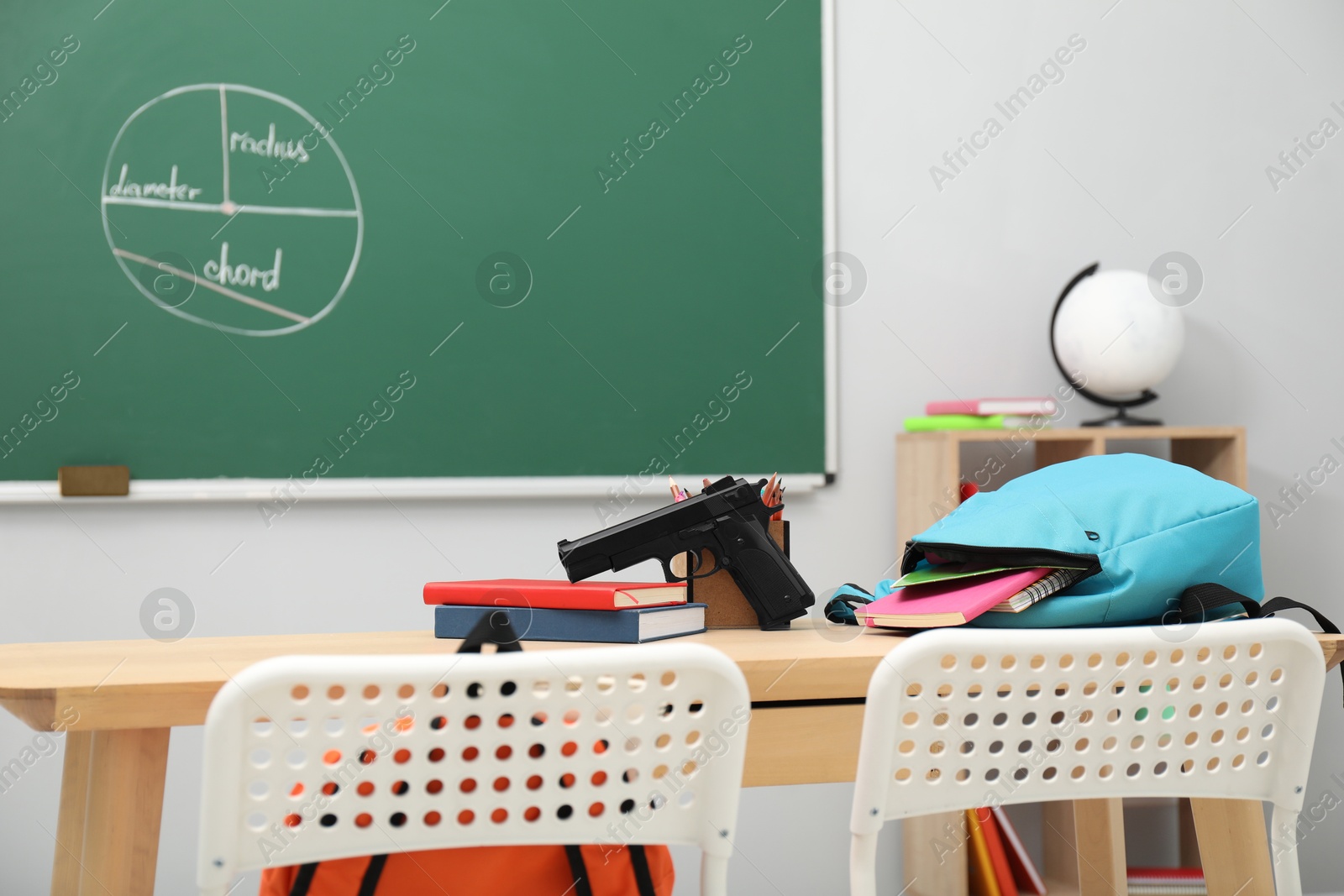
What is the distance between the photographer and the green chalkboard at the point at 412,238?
202 cm

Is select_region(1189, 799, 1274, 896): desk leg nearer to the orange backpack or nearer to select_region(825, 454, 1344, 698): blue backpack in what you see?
select_region(825, 454, 1344, 698): blue backpack

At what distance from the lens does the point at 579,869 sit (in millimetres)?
827

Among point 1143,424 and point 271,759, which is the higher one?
point 1143,424

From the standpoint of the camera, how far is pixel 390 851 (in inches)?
29.1

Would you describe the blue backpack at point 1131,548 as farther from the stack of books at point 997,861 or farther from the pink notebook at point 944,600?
the stack of books at point 997,861

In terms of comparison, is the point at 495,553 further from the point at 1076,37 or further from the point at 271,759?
the point at 1076,37

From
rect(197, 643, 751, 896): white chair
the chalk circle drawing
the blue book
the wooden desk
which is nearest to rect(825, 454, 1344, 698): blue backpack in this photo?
the wooden desk

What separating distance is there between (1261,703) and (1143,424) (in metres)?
1.42

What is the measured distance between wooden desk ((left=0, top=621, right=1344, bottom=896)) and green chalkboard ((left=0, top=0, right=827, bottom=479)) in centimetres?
97

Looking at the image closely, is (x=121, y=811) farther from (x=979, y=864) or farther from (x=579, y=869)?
(x=979, y=864)

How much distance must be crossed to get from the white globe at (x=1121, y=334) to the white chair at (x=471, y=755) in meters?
1.72

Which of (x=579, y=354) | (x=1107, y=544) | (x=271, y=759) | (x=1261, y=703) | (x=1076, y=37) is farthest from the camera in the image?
(x=1076, y=37)

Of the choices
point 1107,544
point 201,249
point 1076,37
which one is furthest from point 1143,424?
point 201,249

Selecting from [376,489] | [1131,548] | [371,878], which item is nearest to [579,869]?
[371,878]
